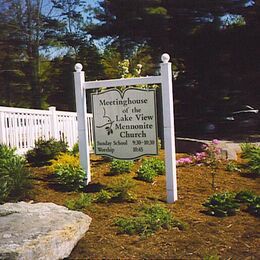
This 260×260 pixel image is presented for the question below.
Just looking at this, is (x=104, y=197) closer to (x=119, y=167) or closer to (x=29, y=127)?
(x=119, y=167)

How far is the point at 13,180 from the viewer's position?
5918mm

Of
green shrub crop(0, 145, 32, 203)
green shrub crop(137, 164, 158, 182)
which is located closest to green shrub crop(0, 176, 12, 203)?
green shrub crop(0, 145, 32, 203)

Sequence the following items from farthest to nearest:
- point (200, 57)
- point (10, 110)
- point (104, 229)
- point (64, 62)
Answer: point (64, 62) < point (200, 57) < point (10, 110) < point (104, 229)

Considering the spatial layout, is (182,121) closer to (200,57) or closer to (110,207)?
(200,57)

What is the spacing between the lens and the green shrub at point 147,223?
4.33m

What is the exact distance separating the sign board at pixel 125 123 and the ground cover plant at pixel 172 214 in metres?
0.51

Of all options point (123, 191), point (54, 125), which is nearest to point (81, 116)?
point (123, 191)

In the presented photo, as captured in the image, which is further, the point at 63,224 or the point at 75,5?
the point at 75,5

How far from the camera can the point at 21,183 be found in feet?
19.4

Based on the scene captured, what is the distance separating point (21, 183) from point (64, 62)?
1827 cm

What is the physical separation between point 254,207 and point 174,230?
114cm

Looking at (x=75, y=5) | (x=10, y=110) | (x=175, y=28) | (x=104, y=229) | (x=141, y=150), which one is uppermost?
(x=75, y=5)

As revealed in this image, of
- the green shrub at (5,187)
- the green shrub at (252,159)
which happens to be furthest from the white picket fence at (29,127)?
the green shrub at (252,159)

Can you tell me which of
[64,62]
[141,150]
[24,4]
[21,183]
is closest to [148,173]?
[141,150]
